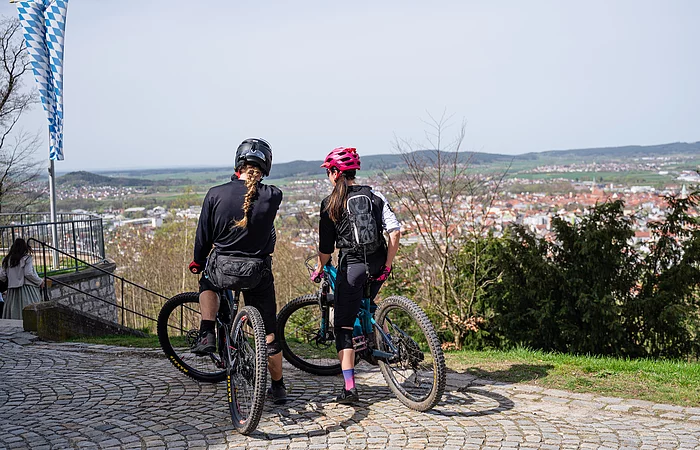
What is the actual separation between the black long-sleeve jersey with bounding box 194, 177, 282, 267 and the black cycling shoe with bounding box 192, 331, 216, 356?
707mm

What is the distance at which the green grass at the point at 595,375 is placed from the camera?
5.59 meters

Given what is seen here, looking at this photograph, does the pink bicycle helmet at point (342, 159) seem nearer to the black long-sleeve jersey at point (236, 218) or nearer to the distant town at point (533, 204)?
the black long-sleeve jersey at point (236, 218)

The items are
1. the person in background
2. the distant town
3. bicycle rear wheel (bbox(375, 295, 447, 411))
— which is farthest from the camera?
the distant town

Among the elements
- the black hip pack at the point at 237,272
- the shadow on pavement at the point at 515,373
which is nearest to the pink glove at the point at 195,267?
the black hip pack at the point at 237,272

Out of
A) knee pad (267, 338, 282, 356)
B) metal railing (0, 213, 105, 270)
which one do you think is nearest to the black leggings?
knee pad (267, 338, 282, 356)

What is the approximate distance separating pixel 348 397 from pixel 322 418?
372 millimetres

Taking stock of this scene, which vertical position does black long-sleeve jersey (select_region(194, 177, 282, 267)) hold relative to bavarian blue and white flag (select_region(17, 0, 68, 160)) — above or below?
below

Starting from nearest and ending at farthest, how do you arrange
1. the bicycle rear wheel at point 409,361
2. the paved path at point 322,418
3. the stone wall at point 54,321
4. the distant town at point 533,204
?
the paved path at point 322,418
the bicycle rear wheel at point 409,361
the stone wall at point 54,321
the distant town at point 533,204

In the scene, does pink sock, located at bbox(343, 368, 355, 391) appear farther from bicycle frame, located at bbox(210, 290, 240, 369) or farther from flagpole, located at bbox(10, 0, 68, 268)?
flagpole, located at bbox(10, 0, 68, 268)

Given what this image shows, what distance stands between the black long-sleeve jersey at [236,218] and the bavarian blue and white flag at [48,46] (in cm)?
1088

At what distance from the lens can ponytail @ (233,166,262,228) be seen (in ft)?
15.6

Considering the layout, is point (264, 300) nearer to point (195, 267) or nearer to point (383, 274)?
point (195, 267)

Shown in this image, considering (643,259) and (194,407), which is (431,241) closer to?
A: (643,259)

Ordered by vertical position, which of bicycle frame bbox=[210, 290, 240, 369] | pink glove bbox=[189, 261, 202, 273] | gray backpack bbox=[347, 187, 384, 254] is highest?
gray backpack bbox=[347, 187, 384, 254]
